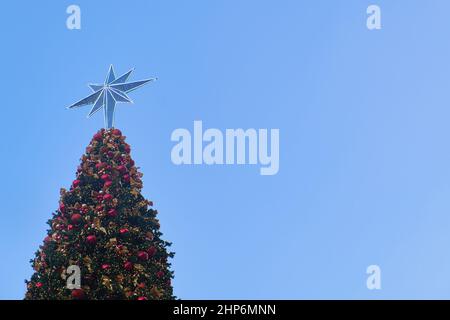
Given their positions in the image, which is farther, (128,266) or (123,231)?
(123,231)

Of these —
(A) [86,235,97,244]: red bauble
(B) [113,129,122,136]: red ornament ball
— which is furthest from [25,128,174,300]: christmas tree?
(B) [113,129,122,136]: red ornament ball

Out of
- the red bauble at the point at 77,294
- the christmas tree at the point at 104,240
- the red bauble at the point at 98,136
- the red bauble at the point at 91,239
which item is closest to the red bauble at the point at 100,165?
the christmas tree at the point at 104,240

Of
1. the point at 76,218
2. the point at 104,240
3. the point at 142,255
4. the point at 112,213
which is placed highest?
the point at 112,213

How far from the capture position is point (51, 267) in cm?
1908

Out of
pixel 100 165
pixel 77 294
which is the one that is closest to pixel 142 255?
pixel 77 294

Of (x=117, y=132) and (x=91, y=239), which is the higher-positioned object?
(x=117, y=132)

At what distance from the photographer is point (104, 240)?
63.7 ft

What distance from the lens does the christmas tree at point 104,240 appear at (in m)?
18.8

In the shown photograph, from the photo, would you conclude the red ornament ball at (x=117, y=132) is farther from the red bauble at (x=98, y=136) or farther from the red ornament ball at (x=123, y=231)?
the red ornament ball at (x=123, y=231)

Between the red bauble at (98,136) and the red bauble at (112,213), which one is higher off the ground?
the red bauble at (98,136)

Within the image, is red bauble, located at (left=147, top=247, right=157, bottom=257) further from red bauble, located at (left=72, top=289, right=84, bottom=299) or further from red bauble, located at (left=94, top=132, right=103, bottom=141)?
red bauble, located at (left=94, top=132, right=103, bottom=141)

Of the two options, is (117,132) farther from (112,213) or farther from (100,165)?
(112,213)

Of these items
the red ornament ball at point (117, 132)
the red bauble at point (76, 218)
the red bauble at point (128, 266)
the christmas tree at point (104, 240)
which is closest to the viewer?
the christmas tree at point (104, 240)
